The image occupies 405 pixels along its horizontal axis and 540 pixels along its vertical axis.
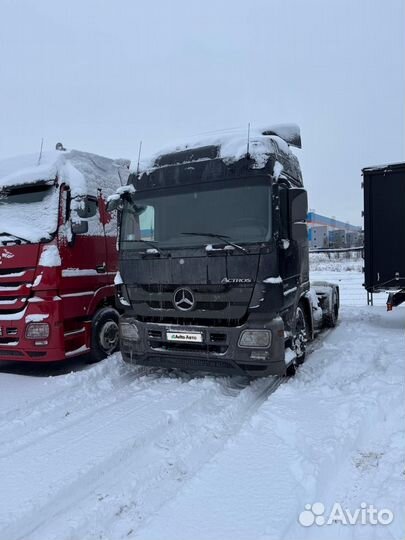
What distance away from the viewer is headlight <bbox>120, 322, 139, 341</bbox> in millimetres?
5434

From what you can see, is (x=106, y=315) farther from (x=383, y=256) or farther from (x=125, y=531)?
(x=383, y=256)

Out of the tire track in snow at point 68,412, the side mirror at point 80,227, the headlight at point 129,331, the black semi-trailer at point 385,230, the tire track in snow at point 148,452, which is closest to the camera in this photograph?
the tire track in snow at point 148,452

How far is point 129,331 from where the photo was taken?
18.1 feet

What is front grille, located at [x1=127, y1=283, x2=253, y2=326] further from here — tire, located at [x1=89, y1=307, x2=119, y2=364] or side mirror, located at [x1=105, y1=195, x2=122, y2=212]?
tire, located at [x1=89, y1=307, x2=119, y2=364]

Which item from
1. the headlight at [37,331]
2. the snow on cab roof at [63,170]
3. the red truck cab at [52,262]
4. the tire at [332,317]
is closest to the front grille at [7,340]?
the red truck cab at [52,262]

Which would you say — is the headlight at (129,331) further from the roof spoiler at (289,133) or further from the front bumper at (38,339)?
the roof spoiler at (289,133)

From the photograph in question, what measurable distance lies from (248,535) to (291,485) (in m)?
0.60

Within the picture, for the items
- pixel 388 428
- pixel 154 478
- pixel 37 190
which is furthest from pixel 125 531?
pixel 37 190

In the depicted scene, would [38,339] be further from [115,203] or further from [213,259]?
[213,259]

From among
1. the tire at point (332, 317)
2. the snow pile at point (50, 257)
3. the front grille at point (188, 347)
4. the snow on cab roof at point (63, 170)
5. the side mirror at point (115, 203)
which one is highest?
the snow on cab roof at point (63, 170)

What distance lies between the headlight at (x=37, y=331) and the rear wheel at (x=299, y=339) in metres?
3.39

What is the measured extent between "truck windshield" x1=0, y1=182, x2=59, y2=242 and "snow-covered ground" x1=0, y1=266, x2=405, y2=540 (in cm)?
212

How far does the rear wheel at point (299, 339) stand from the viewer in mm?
5609

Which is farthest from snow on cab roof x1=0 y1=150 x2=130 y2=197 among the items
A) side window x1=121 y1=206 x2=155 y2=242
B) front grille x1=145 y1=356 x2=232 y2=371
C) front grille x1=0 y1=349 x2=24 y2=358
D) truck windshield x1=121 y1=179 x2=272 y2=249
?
front grille x1=145 y1=356 x2=232 y2=371
